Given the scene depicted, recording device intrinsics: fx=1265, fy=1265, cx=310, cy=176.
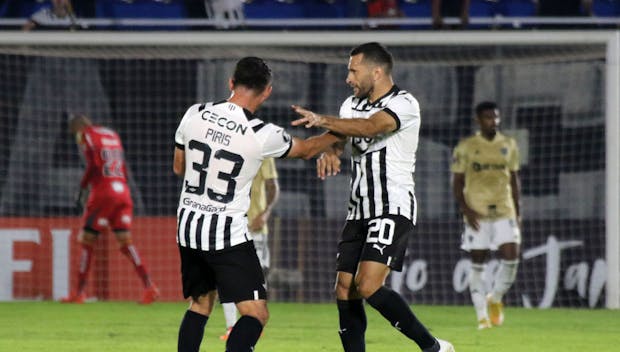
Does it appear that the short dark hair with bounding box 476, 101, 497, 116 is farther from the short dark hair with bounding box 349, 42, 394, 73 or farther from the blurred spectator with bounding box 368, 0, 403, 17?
the blurred spectator with bounding box 368, 0, 403, 17

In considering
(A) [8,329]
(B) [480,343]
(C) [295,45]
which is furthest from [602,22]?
(A) [8,329]

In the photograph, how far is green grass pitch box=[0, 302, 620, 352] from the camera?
28.3 feet

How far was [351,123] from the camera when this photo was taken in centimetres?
617

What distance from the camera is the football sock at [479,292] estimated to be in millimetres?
10070

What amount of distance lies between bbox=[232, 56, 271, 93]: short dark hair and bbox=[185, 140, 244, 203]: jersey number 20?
0.34 m

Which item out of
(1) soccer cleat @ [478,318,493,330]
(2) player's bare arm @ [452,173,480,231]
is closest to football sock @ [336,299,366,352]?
(1) soccer cleat @ [478,318,493,330]

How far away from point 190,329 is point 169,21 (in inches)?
332

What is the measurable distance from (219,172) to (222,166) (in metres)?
0.03

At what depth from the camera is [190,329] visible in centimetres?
602

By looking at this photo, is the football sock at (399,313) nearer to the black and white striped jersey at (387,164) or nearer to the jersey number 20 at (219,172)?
the black and white striped jersey at (387,164)

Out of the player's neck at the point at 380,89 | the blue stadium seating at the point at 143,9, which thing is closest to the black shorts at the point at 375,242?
the player's neck at the point at 380,89

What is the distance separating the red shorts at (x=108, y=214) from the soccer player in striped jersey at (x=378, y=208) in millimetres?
5923

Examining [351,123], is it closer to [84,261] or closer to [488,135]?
[488,135]

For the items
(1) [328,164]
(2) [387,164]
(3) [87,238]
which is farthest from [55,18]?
(1) [328,164]
